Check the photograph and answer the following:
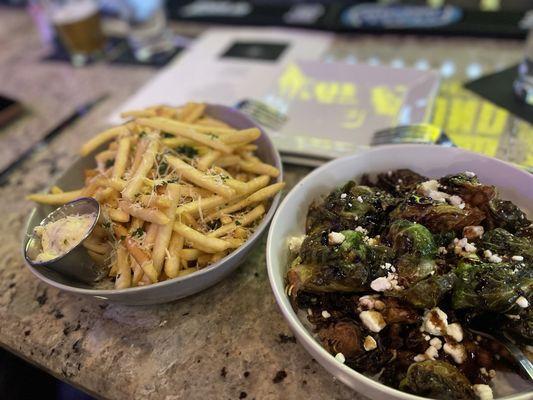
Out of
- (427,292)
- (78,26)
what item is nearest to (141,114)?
(427,292)

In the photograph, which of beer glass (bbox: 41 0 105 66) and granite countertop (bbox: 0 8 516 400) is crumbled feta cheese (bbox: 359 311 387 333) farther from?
beer glass (bbox: 41 0 105 66)

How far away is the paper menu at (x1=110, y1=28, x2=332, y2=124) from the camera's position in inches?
86.3

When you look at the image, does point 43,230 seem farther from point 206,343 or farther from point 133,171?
point 206,343

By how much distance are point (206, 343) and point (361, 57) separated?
1793 mm

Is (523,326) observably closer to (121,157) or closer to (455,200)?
(455,200)

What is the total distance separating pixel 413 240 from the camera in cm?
107

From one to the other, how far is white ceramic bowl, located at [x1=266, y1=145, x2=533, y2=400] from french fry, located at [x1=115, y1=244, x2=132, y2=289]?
381 mm

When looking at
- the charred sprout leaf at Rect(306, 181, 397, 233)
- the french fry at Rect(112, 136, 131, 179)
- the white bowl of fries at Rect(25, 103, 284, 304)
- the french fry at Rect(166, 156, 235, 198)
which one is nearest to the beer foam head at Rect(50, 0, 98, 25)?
the white bowl of fries at Rect(25, 103, 284, 304)

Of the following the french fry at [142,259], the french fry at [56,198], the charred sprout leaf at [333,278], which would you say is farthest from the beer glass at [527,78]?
the french fry at [56,198]

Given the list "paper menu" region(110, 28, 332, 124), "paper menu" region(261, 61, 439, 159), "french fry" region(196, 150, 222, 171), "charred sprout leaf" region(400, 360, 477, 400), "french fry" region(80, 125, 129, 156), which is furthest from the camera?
"paper menu" region(110, 28, 332, 124)

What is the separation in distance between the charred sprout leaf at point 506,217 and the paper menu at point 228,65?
125cm

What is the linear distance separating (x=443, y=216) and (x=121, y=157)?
3.19 ft

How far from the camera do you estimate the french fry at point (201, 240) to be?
3.81ft

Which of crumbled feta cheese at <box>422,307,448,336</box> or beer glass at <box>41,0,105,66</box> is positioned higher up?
beer glass at <box>41,0,105,66</box>
